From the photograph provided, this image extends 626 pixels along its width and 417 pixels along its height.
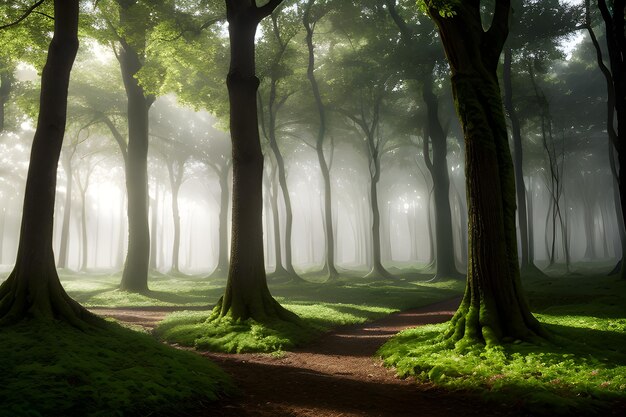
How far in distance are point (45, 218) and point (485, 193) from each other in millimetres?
8705

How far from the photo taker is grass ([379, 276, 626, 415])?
4.96 metres

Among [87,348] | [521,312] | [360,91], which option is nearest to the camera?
[87,348]

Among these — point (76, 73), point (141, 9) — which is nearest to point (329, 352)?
point (141, 9)

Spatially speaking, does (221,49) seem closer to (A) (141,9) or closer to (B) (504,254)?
(A) (141,9)

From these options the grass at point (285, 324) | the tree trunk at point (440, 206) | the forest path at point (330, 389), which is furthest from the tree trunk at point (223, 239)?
the forest path at point (330, 389)

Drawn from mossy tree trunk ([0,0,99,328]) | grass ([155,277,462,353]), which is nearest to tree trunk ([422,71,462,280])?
grass ([155,277,462,353])

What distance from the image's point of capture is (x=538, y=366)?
6000mm

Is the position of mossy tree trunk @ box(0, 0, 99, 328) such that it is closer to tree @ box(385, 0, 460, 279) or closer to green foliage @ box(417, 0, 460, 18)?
green foliage @ box(417, 0, 460, 18)

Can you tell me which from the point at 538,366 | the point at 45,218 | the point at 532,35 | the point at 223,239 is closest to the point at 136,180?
the point at 223,239

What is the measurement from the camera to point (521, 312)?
7582mm

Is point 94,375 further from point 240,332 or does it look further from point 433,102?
point 433,102

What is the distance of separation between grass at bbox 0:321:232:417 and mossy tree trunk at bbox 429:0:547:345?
493 cm

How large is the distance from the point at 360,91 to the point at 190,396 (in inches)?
1098

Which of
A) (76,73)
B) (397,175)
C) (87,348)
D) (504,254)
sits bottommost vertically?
(87,348)
